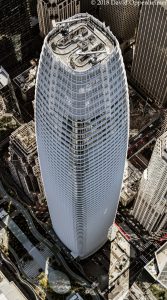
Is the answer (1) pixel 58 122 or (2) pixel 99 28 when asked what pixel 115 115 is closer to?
(1) pixel 58 122

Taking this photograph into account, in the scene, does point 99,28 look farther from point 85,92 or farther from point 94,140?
point 94,140

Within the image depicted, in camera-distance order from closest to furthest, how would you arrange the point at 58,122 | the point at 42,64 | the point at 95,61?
the point at 95,61, the point at 42,64, the point at 58,122

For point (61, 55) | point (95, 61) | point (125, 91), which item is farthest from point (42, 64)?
point (125, 91)

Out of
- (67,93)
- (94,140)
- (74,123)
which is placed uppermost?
(67,93)

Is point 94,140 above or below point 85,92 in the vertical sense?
below

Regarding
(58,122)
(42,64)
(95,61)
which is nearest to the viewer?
(95,61)

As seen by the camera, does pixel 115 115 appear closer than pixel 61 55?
No
